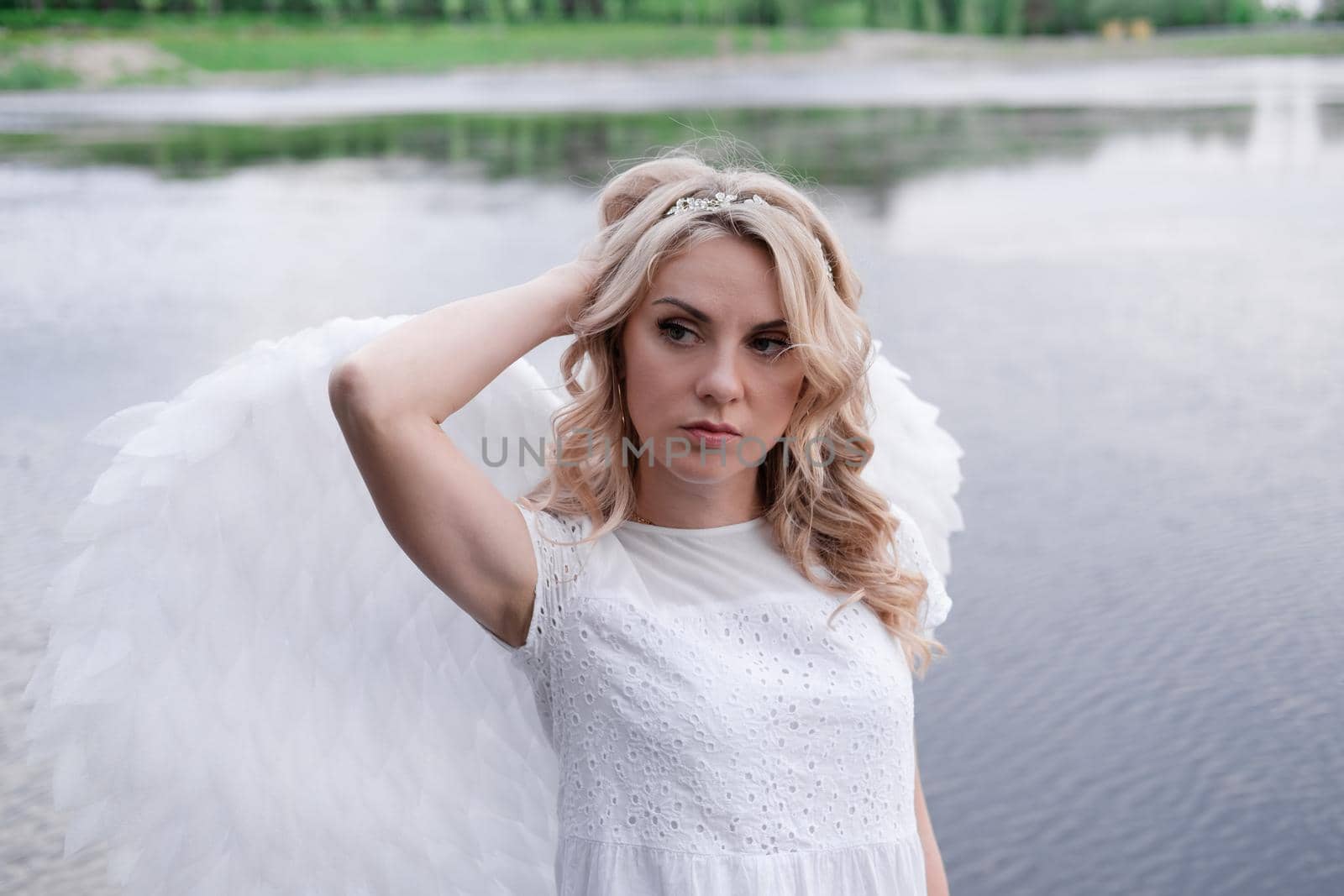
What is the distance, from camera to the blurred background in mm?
2693

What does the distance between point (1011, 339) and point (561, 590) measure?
437cm

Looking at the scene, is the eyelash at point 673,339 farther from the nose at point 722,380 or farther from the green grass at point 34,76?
the green grass at point 34,76

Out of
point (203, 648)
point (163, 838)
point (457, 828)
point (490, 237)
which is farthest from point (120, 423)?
point (490, 237)

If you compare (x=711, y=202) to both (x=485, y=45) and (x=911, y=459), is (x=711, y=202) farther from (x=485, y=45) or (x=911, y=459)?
(x=485, y=45)

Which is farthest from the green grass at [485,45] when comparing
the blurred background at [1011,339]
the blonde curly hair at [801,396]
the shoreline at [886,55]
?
the blonde curly hair at [801,396]

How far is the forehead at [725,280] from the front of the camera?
1503mm

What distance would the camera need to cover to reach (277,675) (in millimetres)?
1682

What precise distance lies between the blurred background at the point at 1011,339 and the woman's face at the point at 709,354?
590 millimetres

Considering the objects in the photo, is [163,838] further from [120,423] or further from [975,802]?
[975,802]

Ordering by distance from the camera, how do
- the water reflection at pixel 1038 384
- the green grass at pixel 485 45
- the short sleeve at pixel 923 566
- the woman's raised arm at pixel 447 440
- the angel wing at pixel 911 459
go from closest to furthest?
the woman's raised arm at pixel 447 440
the short sleeve at pixel 923 566
the angel wing at pixel 911 459
the water reflection at pixel 1038 384
the green grass at pixel 485 45

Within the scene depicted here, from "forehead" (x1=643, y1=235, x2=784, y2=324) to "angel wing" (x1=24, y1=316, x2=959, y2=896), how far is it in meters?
0.36

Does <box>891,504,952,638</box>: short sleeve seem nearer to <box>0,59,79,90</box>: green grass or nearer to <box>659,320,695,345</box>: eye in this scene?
<box>659,320,695,345</box>: eye

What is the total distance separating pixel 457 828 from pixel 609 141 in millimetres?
10420

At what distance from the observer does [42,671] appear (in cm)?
157
